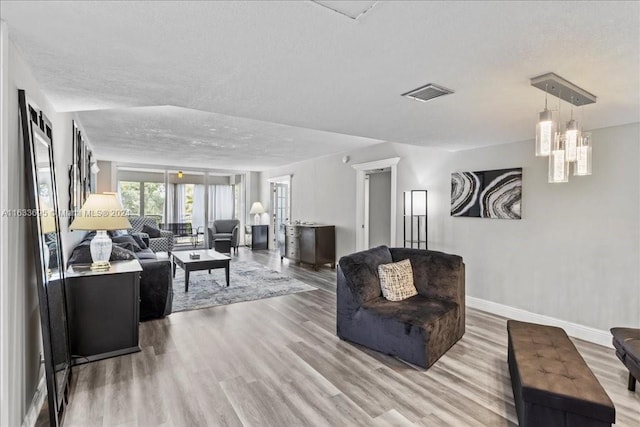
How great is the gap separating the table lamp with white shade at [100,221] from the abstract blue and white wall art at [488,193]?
416 cm

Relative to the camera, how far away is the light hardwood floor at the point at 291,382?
2.14 m

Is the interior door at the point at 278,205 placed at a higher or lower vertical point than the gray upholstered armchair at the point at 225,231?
higher

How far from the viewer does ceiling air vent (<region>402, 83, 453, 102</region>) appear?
2255 mm

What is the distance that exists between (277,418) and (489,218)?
357cm

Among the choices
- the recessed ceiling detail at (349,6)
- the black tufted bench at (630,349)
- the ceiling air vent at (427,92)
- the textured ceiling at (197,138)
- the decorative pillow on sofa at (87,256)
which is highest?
the textured ceiling at (197,138)

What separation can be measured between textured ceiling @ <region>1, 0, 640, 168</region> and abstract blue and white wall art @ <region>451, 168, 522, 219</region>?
1156mm

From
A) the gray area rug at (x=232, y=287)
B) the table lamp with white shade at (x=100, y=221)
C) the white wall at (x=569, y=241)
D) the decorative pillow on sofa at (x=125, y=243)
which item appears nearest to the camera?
the table lamp with white shade at (x=100, y=221)

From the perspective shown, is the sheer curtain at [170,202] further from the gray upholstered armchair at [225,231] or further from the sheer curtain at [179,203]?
the gray upholstered armchair at [225,231]

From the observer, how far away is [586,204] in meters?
3.48

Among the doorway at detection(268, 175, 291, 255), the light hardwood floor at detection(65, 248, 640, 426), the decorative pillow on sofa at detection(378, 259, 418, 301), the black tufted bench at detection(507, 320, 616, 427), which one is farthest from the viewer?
the doorway at detection(268, 175, 291, 255)

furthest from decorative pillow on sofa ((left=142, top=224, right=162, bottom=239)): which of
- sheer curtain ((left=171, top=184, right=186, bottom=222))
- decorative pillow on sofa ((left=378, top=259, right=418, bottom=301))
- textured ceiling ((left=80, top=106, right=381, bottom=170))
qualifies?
decorative pillow on sofa ((left=378, top=259, right=418, bottom=301))

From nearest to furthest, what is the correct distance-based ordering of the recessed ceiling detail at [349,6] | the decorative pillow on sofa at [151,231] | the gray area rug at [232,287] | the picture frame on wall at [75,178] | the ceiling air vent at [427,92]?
1. the recessed ceiling detail at [349,6]
2. the ceiling air vent at [427,92]
3. the picture frame on wall at [75,178]
4. the gray area rug at [232,287]
5. the decorative pillow on sofa at [151,231]

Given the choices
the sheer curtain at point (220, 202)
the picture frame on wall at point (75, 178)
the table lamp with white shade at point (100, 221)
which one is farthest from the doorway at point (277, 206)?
the table lamp with white shade at point (100, 221)

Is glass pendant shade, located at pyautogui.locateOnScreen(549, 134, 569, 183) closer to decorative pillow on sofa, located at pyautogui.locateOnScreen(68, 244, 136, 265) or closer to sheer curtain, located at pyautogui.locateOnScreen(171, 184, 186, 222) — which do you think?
decorative pillow on sofa, located at pyautogui.locateOnScreen(68, 244, 136, 265)
